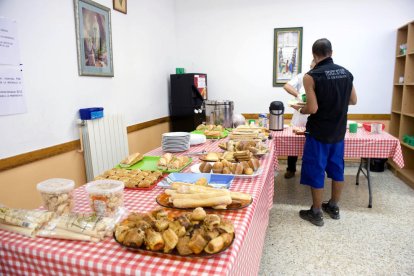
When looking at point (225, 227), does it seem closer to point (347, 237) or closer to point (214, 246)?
point (214, 246)

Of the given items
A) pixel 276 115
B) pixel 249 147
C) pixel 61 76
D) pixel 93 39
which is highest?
pixel 93 39

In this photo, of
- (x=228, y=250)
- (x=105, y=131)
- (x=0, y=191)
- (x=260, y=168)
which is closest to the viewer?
(x=228, y=250)

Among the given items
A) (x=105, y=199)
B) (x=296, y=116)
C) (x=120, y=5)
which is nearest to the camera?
(x=105, y=199)

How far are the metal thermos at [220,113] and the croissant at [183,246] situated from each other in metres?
2.37

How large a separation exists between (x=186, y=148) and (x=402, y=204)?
2.49m

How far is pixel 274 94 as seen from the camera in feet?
15.6

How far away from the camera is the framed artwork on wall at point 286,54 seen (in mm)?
4523

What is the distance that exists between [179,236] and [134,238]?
5.0 inches

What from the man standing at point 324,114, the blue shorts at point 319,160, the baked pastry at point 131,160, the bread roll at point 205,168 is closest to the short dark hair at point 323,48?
the man standing at point 324,114

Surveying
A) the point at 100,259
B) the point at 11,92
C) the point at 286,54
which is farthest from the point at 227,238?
the point at 286,54

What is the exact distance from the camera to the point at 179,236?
0.88m

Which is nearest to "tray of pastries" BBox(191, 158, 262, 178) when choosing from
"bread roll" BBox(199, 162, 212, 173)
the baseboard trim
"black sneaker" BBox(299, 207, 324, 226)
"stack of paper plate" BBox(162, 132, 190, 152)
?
"bread roll" BBox(199, 162, 212, 173)

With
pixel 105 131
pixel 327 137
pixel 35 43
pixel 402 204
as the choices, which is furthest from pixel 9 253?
pixel 402 204

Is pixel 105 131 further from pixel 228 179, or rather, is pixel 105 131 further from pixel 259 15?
pixel 259 15
